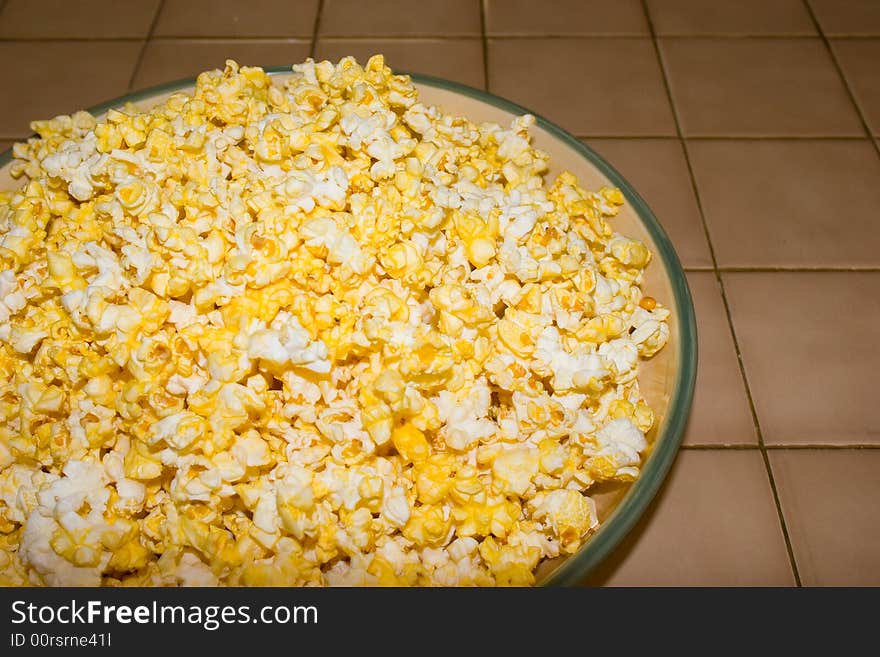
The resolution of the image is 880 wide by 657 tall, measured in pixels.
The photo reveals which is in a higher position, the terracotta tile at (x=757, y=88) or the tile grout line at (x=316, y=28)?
the tile grout line at (x=316, y=28)

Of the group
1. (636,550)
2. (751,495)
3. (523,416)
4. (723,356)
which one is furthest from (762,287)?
(523,416)

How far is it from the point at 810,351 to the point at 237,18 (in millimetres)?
1096

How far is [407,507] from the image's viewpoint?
0.54 m

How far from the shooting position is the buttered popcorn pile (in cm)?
53

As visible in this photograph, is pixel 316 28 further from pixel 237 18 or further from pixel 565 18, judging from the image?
pixel 565 18

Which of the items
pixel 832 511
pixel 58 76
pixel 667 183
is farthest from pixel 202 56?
pixel 832 511

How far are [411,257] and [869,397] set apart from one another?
612mm

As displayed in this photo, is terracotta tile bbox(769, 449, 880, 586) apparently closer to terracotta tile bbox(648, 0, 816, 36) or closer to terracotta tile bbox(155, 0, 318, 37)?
terracotta tile bbox(648, 0, 816, 36)

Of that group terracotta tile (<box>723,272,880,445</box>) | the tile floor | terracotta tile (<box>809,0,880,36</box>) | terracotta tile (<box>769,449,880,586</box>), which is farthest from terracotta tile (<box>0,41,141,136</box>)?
terracotta tile (<box>809,0,880,36</box>)

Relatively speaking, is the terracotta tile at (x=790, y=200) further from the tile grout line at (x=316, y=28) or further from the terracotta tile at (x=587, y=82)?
the tile grout line at (x=316, y=28)

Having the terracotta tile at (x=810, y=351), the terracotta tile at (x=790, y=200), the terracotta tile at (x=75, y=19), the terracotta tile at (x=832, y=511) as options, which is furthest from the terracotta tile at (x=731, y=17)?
the terracotta tile at (x=75, y=19)

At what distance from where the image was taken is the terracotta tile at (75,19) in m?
1.24

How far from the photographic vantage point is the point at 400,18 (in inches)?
49.9
